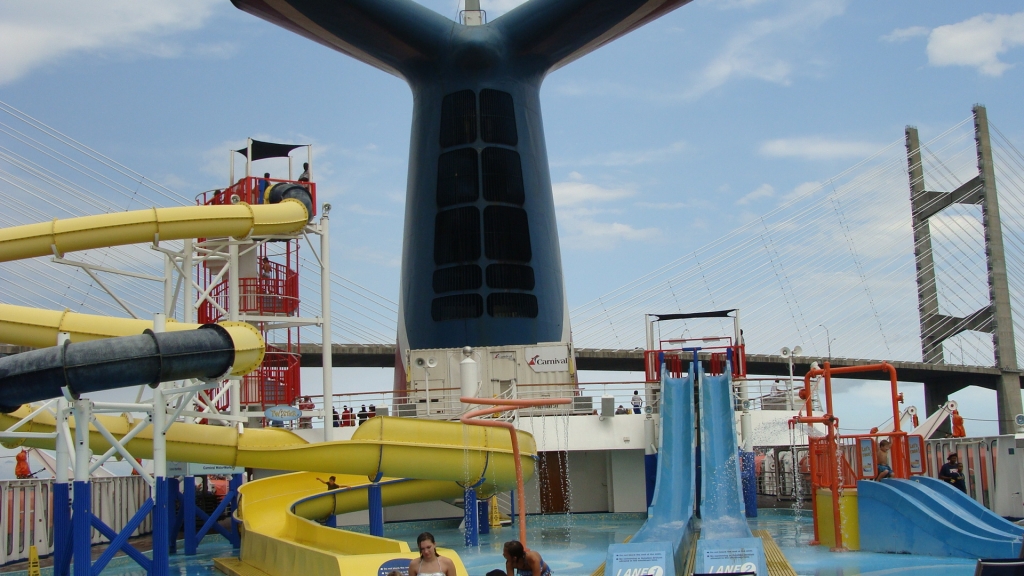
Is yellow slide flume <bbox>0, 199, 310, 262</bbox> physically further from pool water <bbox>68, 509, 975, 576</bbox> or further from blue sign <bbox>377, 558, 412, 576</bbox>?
blue sign <bbox>377, 558, 412, 576</bbox>

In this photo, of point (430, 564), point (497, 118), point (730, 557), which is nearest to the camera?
point (430, 564)

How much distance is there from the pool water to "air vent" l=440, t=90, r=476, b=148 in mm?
9695

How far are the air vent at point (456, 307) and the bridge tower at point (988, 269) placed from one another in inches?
1649

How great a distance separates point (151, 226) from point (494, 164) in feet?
35.8

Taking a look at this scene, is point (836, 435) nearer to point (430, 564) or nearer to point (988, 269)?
point (430, 564)

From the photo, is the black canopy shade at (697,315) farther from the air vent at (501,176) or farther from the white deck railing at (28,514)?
the white deck railing at (28,514)

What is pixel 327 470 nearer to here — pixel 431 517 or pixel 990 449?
pixel 431 517

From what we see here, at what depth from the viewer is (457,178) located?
25.9m

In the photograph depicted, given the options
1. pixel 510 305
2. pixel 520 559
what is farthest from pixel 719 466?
pixel 520 559

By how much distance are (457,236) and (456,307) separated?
180 centimetres

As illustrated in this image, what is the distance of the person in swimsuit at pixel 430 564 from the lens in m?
8.60

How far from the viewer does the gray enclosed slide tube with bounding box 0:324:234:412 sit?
12.2 metres

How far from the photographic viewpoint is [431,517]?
2581cm

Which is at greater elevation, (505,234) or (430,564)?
(505,234)
